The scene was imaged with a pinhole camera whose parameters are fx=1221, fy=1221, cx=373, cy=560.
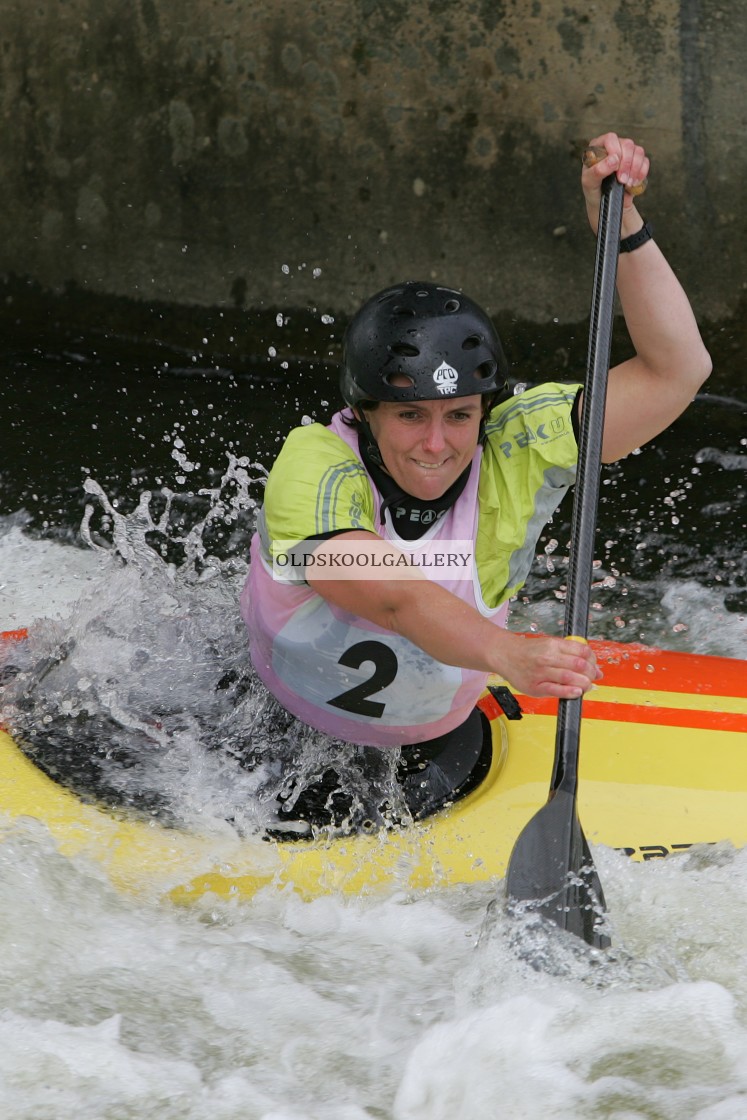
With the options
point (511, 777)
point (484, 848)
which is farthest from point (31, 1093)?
point (511, 777)

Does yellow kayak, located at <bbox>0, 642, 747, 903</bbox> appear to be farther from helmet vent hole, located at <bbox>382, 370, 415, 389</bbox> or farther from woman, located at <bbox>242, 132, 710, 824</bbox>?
helmet vent hole, located at <bbox>382, 370, 415, 389</bbox>

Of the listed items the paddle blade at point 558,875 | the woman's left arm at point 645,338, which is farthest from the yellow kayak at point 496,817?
the woman's left arm at point 645,338

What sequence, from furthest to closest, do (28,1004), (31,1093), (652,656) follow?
(652,656) < (28,1004) < (31,1093)

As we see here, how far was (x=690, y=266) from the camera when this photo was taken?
5.45 metres

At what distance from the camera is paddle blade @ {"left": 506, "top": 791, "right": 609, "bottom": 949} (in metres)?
2.16

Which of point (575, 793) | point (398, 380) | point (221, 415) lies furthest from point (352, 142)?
point (575, 793)

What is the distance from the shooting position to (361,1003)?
217 cm

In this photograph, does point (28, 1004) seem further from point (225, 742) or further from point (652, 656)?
point (652, 656)

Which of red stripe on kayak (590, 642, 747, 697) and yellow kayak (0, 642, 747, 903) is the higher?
red stripe on kayak (590, 642, 747, 697)

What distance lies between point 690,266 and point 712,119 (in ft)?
2.03

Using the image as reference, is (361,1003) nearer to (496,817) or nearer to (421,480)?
(496,817)

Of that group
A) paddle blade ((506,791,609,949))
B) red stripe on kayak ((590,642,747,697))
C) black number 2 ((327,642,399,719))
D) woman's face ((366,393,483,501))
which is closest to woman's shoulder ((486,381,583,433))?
woman's face ((366,393,483,501))

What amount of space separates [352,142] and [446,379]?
12.4 feet

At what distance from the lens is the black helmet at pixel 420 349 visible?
2.13m
